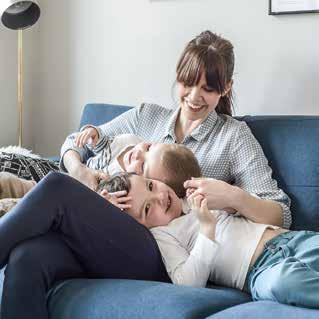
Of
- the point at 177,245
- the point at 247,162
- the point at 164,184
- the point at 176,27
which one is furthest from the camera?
the point at 176,27

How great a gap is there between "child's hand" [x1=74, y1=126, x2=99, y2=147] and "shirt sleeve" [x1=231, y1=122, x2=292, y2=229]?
1.68 feet

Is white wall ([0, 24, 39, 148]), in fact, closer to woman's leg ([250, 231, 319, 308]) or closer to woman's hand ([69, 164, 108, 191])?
woman's hand ([69, 164, 108, 191])

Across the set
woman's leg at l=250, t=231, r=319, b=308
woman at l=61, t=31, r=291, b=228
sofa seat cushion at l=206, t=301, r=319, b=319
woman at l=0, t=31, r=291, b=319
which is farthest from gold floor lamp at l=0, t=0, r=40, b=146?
sofa seat cushion at l=206, t=301, r=319, b=319

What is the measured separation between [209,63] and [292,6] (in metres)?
0.53

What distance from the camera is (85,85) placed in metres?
3.14

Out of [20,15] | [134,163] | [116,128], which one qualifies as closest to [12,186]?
[134,163]

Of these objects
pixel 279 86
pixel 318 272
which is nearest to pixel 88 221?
pixel 318 272

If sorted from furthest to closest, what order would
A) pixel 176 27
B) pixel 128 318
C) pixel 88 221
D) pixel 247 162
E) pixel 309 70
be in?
pixel 176 27
pixel 309 70
pixel 247 162
pixel 88 221
pixel 128 318

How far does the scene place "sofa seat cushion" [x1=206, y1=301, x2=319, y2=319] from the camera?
132cm

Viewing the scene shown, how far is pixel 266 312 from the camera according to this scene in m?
1.34

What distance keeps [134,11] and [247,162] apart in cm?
115

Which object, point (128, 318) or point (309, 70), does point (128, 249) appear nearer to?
point (128, 318)

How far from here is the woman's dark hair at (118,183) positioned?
175 centimetres

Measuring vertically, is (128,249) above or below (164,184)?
below
